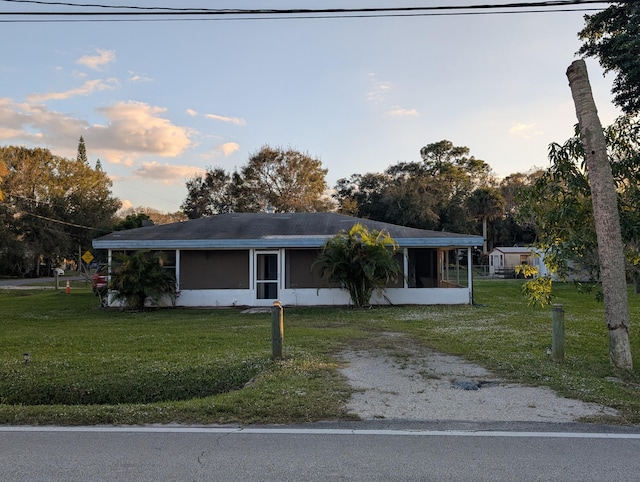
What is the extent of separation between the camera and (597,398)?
616 cm

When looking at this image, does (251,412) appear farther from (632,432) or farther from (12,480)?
(632,432)

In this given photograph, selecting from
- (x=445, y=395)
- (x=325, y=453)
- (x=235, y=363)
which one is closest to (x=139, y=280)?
(x=235, y=363)

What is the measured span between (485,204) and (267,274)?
132ft

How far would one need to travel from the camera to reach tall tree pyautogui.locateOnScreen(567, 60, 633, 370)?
760 centimetres

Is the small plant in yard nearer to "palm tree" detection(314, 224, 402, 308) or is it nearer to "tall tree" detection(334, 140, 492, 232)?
"palm tree" detection(314, 224, 402, 308)

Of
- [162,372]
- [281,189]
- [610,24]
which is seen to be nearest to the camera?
[162,372]

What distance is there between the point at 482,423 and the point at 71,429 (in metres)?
4.27

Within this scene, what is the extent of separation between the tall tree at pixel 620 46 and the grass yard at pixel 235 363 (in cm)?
963

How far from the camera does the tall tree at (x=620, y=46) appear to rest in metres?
18.6

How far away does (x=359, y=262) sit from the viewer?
55.8 ft

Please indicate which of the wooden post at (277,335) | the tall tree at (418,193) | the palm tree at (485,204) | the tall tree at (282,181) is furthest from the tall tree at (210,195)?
the wooden post at (277,335)

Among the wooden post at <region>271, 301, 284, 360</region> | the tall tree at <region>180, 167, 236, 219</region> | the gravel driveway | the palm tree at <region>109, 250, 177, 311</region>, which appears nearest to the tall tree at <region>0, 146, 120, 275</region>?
the tall tree at <region>180, 167, 236, 219</region>

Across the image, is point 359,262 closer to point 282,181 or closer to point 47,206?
point 282,181

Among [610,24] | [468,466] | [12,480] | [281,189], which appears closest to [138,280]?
[12,480]
